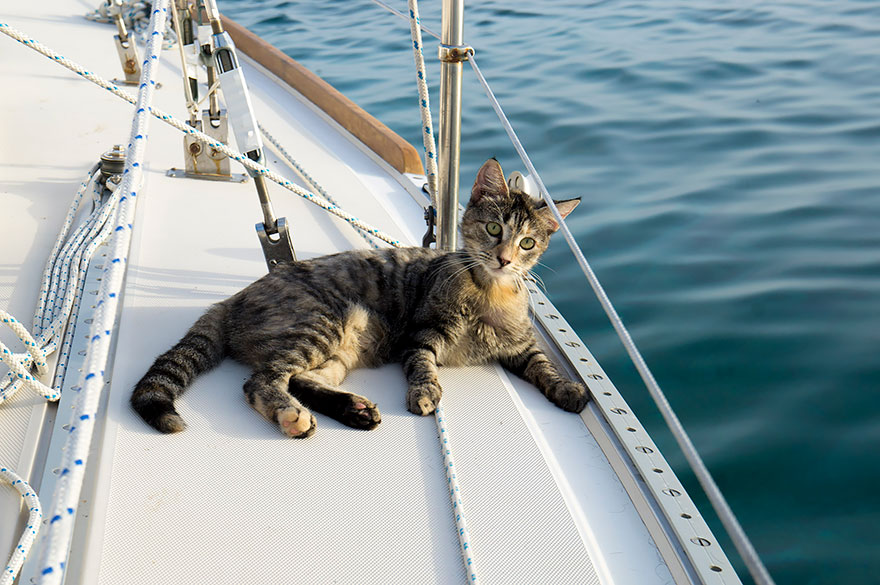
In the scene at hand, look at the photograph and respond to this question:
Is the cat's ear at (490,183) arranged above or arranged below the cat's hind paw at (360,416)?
above

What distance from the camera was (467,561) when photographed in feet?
4.41

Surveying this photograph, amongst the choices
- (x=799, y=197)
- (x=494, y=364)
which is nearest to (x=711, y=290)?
(x=799, y=197)

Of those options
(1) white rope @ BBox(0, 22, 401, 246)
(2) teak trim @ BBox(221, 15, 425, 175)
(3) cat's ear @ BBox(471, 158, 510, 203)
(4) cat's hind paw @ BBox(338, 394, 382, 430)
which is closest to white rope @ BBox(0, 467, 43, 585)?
(4) cat's hind paw @ BBox(338, 394, 382, 430)

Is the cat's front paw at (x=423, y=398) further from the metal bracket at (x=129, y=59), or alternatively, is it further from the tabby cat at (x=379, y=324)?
the metal bracket at (x=129, y=59)

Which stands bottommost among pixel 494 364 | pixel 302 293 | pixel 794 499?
pixel 794 499

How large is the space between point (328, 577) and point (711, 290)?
224 centimetres

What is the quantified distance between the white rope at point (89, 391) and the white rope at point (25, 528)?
250 mm

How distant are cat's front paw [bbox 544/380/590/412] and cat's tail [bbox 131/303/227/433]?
88cm

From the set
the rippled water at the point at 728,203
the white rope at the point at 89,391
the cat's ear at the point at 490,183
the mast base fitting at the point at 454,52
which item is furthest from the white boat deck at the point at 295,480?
the mast base fitting at the point at 454,52

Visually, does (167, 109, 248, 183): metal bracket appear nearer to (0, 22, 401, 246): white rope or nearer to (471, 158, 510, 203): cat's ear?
(0, 22, 401, 246): white rope

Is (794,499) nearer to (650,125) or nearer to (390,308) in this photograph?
(390,308)

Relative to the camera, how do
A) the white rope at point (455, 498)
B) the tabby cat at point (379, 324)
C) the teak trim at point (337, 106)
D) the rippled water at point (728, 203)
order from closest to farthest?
the white rope at point (455, 498)
the tabby cat at point (379, 324)
the rippled water at point (728, 203)
the teak trim at point (337, 106)

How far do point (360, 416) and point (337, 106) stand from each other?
2351mm

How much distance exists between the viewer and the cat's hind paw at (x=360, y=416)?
171 centimetres
